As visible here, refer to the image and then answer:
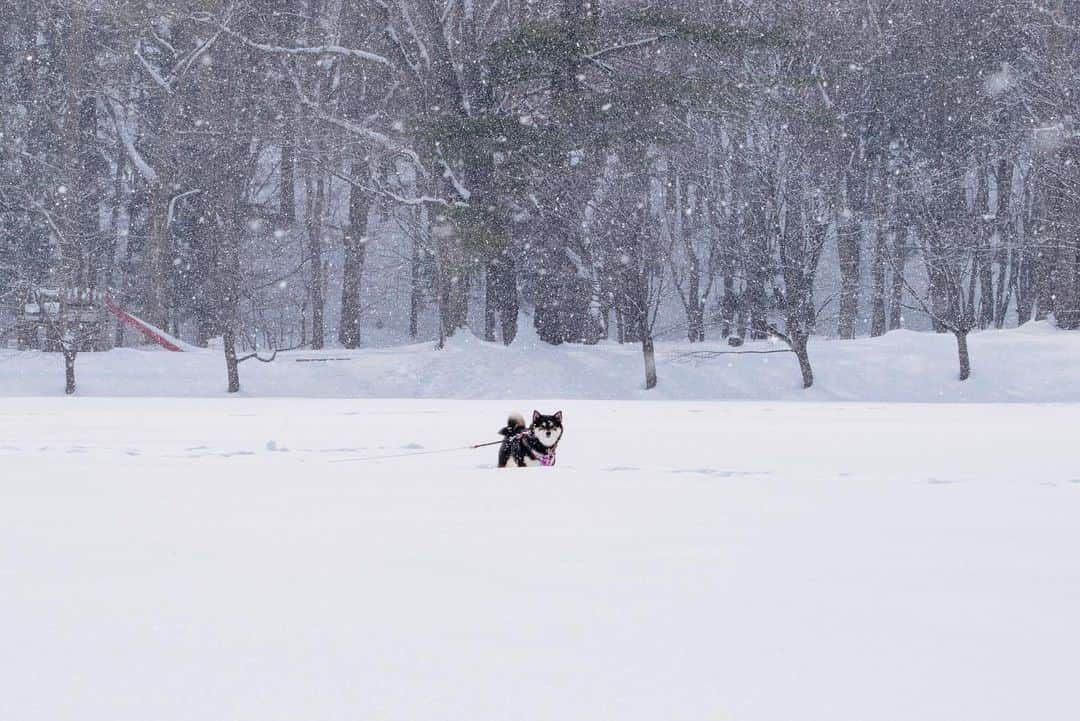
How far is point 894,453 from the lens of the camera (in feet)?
33.1

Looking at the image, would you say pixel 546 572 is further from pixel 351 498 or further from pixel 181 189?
pixel 181 189

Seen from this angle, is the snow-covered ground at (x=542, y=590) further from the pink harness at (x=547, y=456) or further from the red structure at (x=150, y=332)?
the red structure at (x=150, y=332)

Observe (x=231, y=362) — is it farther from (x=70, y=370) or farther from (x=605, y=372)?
(x=605, y=372)

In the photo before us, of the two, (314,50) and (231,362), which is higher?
(314,50)

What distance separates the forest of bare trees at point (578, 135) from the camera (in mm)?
26109

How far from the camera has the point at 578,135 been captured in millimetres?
26141

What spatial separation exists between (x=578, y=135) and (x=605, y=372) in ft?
19.2

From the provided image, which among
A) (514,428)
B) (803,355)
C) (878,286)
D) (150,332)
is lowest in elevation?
(514,428)

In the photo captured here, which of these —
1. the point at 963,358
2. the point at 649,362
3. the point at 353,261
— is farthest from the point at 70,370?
the point at 963,358

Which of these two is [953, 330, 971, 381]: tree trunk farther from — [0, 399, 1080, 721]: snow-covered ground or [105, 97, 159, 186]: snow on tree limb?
[105, 97, 159, 186]: snow on tree limb

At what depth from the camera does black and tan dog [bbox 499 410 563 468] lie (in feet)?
29.8

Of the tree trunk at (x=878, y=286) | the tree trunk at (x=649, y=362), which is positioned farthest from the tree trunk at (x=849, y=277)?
the tree trunk at (x=649, y=362)

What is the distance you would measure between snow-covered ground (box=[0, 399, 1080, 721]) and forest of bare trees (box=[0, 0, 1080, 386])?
17645 millimetres

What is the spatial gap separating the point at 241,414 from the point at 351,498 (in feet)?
34.1
